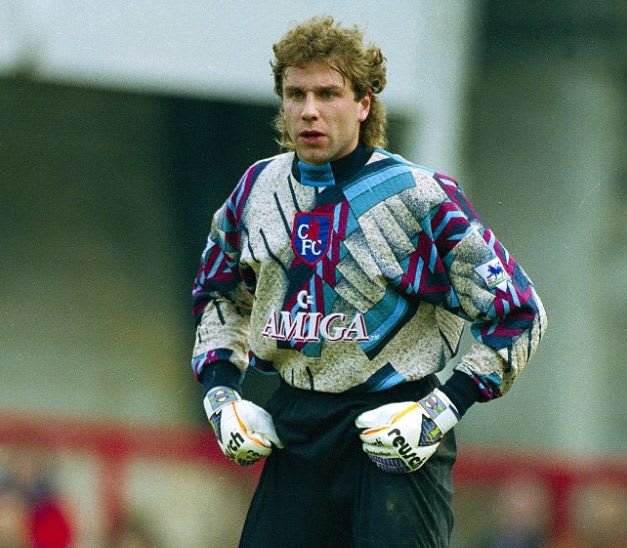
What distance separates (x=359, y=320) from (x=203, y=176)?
712 centimetres

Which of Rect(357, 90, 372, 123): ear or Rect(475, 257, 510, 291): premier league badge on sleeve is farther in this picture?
Rect(357, 90, 372, 123): ear

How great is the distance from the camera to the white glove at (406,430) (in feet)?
12.2

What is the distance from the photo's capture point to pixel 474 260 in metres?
3.79

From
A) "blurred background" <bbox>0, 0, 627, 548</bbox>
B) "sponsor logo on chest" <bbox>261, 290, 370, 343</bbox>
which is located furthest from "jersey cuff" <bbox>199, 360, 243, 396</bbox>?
A: "blurred background" <bbox>0, 0, 627, 548</bbox>

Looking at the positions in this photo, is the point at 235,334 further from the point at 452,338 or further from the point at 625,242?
the point at 625,242

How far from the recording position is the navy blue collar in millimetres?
3896

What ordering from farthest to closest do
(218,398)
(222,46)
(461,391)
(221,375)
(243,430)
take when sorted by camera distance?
(222,46) → (221,375) → (218,398) → (243,430) → (461,391)

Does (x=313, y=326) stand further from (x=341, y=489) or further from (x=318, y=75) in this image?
(x=318, y=75)

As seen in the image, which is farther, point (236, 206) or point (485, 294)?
point (236, 206)

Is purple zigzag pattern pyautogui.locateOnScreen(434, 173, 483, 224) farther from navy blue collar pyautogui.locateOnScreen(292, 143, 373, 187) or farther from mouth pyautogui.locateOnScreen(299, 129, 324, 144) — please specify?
mouth pyautogui.locateOnScreen(299, 129, 324, 144)

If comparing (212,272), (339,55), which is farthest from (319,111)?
(212,272)

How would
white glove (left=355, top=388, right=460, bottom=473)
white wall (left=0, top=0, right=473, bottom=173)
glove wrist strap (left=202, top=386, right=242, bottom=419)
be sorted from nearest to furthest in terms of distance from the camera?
1. white glove (left=355, top=388, right=460, bottom=473)
2. glove wrist strap (left=202, top=386, right=242, bottom=419)
3. white wall (left=0, top=0, right=473, bottom=173)

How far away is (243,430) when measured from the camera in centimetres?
394

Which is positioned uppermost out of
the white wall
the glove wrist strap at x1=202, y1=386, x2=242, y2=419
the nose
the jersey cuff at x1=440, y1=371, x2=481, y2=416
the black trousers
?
the white wall
